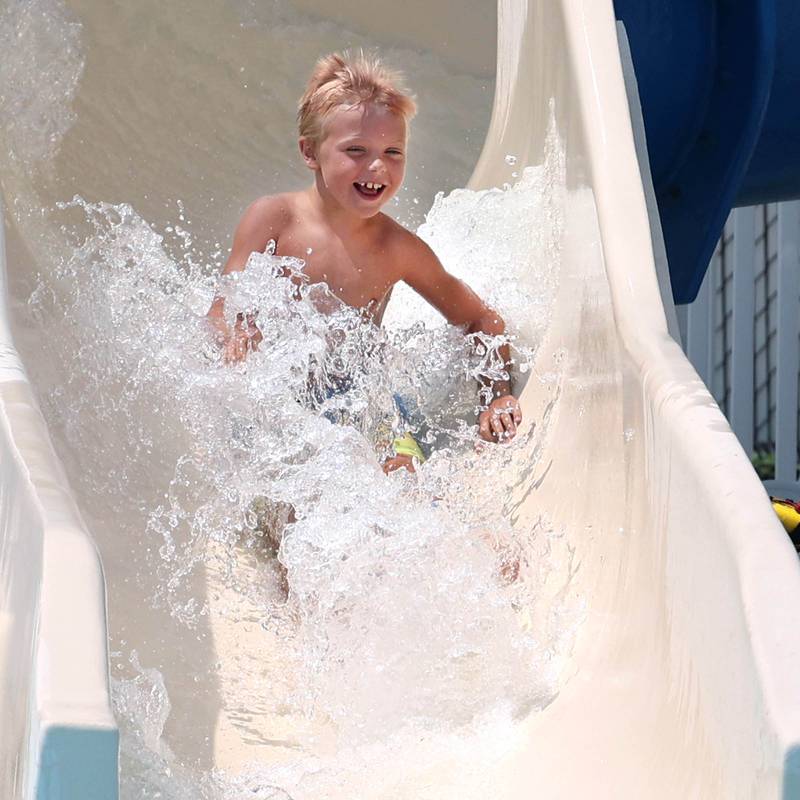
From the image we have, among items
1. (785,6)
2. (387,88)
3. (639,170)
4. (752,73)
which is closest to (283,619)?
(639,170)

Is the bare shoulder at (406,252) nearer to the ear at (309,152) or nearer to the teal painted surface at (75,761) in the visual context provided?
the ear at (309,152)

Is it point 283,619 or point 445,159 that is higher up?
point 445,159

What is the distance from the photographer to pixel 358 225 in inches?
80.3

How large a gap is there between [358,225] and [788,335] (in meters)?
1.21

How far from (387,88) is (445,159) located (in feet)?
1.60

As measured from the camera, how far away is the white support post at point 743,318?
293 cm

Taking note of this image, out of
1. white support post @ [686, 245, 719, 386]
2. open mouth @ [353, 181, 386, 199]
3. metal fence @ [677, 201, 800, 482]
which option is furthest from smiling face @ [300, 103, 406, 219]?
white support post @ [686, 245, 719, 386]

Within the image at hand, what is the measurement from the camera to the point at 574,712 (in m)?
1.28

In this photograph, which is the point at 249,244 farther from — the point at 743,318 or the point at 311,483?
the point at 743,318

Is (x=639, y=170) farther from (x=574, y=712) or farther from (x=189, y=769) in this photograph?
(x=189, y=769)

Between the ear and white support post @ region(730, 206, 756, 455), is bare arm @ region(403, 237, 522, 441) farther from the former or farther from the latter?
white support post @ region(730, 206, 756, 455)

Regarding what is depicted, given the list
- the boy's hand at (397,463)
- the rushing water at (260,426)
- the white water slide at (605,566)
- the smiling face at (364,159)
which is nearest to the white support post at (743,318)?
the rushing water at (260,426)

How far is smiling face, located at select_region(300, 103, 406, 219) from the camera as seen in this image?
2008mm

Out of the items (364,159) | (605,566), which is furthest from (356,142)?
(605,566)
